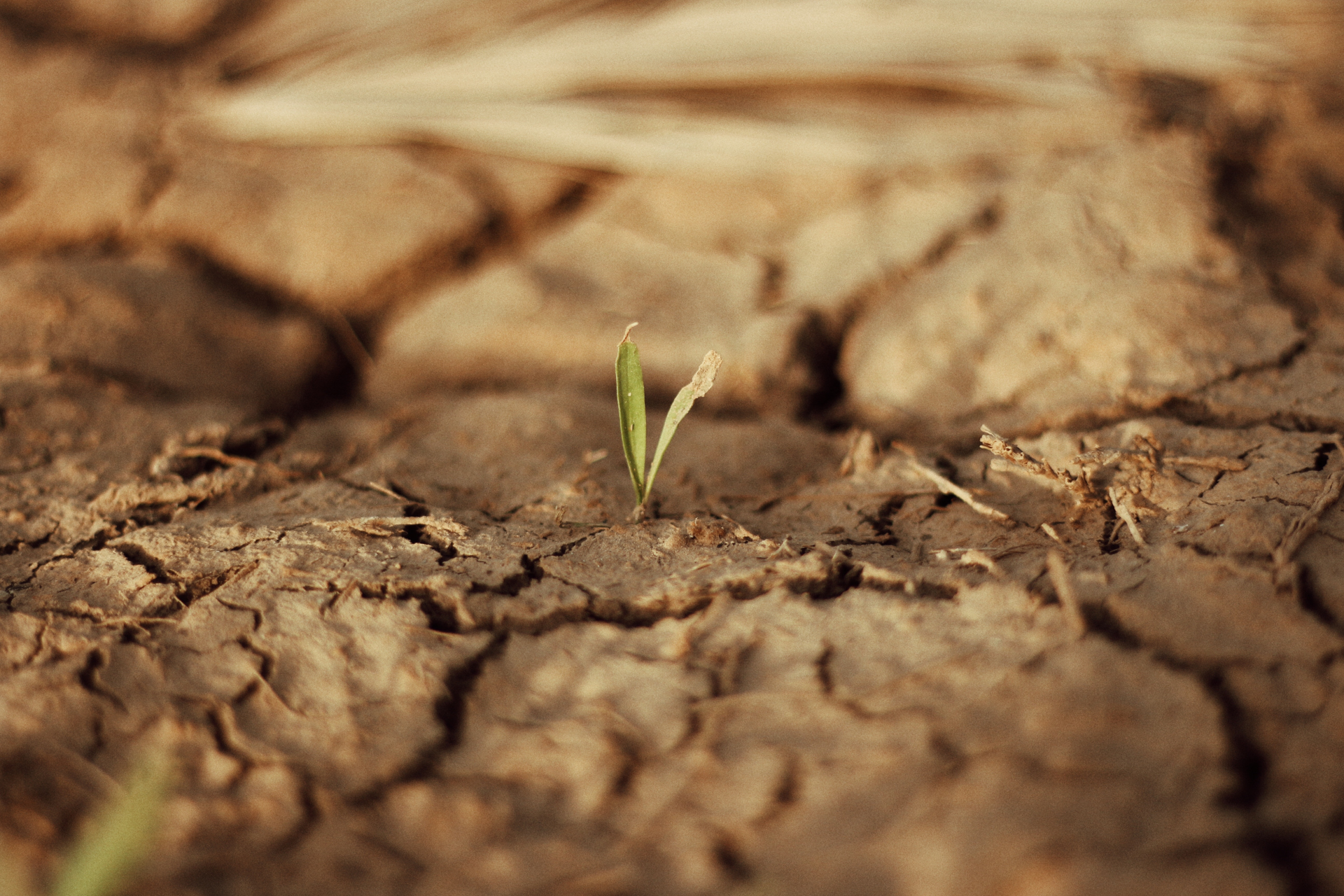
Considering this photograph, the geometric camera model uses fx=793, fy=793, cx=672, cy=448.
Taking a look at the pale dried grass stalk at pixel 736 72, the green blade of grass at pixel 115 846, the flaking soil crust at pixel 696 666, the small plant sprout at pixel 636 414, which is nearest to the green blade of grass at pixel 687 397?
the small plant sprout at pixel 636 414

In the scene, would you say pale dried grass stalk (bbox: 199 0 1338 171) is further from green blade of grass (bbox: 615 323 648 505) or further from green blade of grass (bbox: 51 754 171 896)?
green blade of grass (bbox: 51 754 171 896)

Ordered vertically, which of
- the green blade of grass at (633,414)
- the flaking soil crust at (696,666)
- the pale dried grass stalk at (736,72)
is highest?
the pale dried grass stalk at (736,72)

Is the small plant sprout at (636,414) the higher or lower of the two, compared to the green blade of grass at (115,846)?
higher

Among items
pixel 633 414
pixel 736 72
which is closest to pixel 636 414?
pixel 633 414

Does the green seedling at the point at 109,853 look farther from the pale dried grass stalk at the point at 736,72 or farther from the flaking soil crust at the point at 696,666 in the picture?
the pale dried grass stalk at the point at 736,72

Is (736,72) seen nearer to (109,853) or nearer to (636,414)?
(636,414)

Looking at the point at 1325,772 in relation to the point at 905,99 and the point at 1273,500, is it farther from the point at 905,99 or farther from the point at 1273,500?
the point at 905,99

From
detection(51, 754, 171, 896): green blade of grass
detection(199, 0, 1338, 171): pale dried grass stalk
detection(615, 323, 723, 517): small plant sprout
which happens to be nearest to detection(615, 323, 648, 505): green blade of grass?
detection(615, 323, 723, 517): small plant sprout
